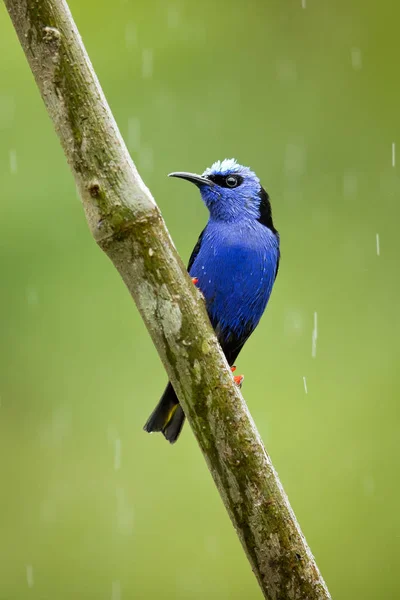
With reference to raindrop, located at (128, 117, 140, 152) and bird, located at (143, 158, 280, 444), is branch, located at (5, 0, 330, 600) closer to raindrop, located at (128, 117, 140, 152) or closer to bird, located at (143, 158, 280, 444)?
Answer: bird, located at (143, 158, 280, 444)

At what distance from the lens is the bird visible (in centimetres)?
378

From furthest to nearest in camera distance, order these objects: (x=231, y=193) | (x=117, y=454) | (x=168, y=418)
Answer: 1. (x=117, y=454)
2. (x=231, y=193)
3. (x=168, y=418)

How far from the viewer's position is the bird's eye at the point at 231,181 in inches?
156

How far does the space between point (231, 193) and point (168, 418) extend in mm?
1091

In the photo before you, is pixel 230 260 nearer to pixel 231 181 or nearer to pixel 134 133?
pixel 231 181

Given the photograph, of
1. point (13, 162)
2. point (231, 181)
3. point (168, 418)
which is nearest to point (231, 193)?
point (231, 181)

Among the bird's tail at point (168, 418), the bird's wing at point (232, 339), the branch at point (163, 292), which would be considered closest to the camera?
the branch at point (163, 292)

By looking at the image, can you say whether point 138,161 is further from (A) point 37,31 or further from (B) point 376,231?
(A) point 37,31

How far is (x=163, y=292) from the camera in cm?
233

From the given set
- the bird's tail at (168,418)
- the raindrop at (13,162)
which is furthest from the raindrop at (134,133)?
the bird's tail at (168,418)

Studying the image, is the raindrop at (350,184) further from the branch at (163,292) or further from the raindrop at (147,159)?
the branch at (163,292)

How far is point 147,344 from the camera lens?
7.30 metres

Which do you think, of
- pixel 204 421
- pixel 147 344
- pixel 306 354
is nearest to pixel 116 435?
pixel 147 344

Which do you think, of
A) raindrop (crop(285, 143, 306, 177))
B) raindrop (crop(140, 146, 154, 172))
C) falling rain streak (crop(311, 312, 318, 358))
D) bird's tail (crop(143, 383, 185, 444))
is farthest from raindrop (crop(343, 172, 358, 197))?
bird's tail (crop(143, 383, 185, 444))
